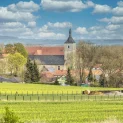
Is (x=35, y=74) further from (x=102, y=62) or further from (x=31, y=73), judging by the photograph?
(x=102, y=62)

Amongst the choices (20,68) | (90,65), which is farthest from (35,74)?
(90,65)

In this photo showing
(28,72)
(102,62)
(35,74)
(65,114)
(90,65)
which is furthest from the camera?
(35,74)

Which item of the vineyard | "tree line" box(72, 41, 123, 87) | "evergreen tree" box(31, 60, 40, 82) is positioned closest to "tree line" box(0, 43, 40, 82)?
"evergreen tree" box(31, 60, 40, 82)

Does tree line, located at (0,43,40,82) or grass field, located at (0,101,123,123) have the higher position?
tree line, located at (0,43,40,82)

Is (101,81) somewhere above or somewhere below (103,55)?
below

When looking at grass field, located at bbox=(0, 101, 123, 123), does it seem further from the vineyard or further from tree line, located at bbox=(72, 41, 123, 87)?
tree line, located at bbox=(72, 41, 123, 87)

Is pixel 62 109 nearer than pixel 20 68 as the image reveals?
Yes

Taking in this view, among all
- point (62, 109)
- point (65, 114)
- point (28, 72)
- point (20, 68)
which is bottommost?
point (62, 109)

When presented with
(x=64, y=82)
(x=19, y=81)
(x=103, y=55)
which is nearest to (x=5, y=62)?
(x=19, y=81)

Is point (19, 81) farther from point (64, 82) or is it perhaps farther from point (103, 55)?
point (103, 55)

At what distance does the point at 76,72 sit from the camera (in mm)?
125062

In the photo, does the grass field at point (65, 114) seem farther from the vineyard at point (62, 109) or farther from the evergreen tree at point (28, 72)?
the evergreen tree at point (28, 72)

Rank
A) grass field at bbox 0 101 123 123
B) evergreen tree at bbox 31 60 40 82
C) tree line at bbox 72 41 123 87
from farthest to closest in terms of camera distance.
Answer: evergreen tree at bbox 31 60 40 82 → tree line at bbox 72 41 123 87 → grass field at bbox 0 101 123 123

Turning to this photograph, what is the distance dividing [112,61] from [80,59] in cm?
1439
